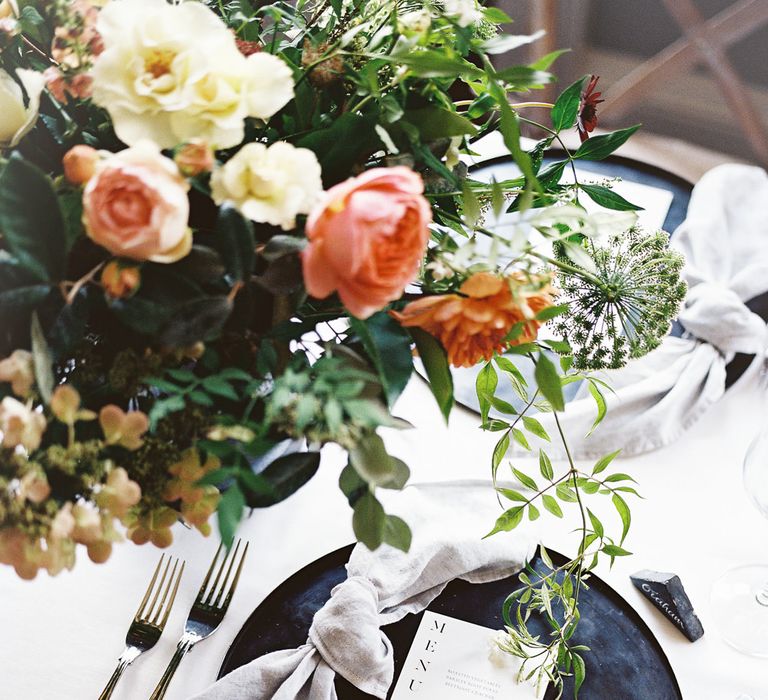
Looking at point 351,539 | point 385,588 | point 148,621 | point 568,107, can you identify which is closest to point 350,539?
point 351,539

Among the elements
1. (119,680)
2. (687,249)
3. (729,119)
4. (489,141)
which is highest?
(729,119)

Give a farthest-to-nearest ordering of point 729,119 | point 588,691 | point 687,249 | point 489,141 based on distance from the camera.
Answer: point 729,119, point 489,141, point 687,249, point 588,691

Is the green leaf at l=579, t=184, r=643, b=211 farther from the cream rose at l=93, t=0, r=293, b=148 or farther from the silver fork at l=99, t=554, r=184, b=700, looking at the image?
the silver fork at l=99, t=554, r=184, b=700

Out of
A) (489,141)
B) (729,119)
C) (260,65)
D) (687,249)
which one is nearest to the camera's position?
(260,65)

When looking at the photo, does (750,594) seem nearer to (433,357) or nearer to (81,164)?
(433,357)

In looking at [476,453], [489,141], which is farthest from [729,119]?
[476,453]

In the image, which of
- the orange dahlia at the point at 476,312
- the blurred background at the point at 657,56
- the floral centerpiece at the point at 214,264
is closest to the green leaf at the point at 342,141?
the floral centerpiece at the point at 214,264

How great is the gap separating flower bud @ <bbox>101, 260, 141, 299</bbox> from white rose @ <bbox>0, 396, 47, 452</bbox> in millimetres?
70

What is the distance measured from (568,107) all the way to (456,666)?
0.49m

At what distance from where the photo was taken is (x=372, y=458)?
44 cm

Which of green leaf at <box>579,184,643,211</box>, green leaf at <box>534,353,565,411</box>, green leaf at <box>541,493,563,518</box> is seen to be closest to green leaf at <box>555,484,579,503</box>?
green leaf at <box>541,493,563,518</box>

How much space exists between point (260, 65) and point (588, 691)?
58 cm

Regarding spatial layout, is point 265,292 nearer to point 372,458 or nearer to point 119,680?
point 372,458

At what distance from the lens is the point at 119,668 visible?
2.39ft
